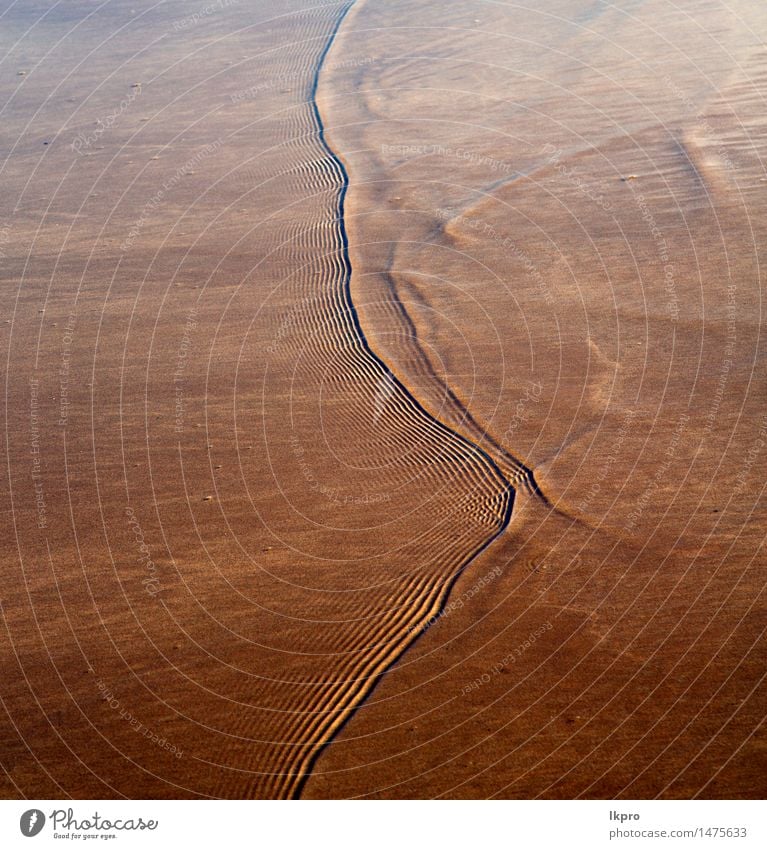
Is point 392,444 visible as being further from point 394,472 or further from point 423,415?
point 423,415

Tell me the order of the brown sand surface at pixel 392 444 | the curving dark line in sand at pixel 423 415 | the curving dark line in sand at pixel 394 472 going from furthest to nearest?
1. the curving dark line in sand at pixel 394 472
2. the brown sand surface at pixel 392 444
3. the curving dark line in sand at pixel 423 415

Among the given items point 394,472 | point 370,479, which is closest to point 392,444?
point 394,472

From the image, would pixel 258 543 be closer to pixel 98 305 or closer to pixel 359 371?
pixel 359 371

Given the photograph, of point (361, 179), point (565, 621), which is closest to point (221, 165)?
point (361, 179)

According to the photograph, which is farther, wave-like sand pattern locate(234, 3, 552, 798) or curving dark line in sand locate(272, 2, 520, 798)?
wave-like sand pattern locate(234, 3, 552, 798)

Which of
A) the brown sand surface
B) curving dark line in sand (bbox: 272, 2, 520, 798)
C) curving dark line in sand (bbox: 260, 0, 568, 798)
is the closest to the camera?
curving dark line in sand (bbox: 272, 2, 520, 798)

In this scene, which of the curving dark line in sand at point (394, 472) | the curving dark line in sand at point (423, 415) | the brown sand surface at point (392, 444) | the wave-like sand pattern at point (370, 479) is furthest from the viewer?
the wave-like sand pattern at point (370, 479)

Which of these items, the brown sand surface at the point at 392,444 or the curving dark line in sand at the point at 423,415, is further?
the brown sand surface at the point at 392,444

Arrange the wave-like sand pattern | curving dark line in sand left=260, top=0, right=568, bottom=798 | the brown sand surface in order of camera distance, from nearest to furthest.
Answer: the brown sand surface
curving dark line in sand left=260, top=0, right=568, bottom=798
the wave-like sand pattern
